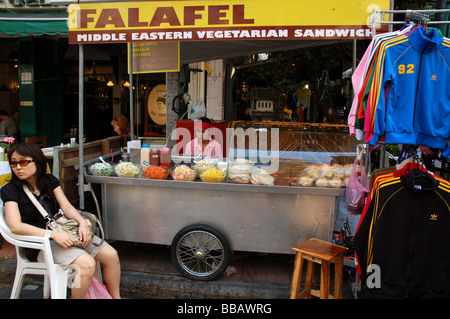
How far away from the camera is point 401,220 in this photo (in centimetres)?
268

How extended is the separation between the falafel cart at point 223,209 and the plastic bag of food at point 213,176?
0.6 inches

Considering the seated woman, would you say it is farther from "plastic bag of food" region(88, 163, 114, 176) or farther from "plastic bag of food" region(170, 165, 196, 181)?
"plastic bag of food" region(170, 165, 196, 181)

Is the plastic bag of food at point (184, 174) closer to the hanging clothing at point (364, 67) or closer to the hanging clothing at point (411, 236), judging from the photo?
the hanging clothing at point (364, 67)

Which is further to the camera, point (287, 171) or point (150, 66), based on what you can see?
point (150, 66)

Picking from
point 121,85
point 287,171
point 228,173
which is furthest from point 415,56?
point 121,85

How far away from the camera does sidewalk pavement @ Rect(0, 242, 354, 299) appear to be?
366cm

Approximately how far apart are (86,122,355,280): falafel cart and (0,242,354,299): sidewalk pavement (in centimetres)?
16

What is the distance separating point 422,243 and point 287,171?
63.6 inches

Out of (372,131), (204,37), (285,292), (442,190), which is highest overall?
(204,37)

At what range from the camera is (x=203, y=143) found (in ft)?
19.1

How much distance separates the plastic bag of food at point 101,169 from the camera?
13.0 feet

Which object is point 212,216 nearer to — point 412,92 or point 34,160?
point 34,160

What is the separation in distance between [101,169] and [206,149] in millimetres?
Result: 1788
